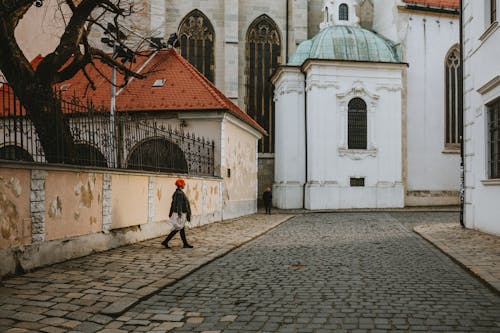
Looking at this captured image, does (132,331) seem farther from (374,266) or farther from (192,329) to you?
(374,266)

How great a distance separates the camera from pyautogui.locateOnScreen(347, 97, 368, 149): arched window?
31595 millimetres

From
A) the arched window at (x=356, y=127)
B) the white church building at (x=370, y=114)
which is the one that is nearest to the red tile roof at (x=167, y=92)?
the white church building at (x=370, y=114)

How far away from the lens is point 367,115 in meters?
31.6

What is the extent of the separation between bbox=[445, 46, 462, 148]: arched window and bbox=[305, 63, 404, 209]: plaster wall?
12.0 ft

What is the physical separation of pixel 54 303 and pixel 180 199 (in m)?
5.55

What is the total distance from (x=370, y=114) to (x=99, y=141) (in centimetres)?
2262

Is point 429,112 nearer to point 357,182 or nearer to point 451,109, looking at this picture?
point 451,109

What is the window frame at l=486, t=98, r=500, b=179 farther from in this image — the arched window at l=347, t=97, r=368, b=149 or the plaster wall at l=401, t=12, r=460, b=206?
the plaster wall at l=401, t=12, r=460, b=206

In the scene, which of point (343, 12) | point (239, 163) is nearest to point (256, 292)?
point (239, 163)

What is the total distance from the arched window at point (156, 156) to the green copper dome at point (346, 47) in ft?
55.4

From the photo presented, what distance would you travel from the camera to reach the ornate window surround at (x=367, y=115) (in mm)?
31109

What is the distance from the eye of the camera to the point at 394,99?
32.0 metres

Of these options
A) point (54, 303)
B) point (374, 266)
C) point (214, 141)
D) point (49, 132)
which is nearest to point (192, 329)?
point (54, 303)

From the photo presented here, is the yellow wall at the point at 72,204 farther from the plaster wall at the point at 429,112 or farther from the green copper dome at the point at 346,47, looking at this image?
the plaster wall at the point at 429,112
